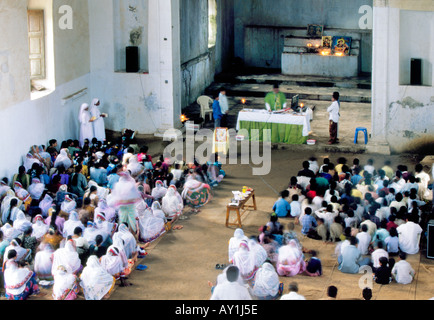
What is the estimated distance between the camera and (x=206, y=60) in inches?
1025

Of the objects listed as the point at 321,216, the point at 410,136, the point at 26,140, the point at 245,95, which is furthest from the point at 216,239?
the point at 245,95

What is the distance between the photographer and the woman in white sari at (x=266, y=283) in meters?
11.5

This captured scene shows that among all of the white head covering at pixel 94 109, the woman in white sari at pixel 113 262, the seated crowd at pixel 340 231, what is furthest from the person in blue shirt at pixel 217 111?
the woman in white sari at pixel 113 262

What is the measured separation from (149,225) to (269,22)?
18.0m

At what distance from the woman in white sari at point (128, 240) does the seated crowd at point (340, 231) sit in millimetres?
1596

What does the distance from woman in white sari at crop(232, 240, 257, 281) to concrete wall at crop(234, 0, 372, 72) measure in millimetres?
18812

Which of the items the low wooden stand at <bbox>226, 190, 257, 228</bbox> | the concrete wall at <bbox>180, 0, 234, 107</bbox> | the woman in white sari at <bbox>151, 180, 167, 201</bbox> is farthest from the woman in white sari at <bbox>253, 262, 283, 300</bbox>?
the concrete wall at <bbox>180, 0, 234, 107</bbox>

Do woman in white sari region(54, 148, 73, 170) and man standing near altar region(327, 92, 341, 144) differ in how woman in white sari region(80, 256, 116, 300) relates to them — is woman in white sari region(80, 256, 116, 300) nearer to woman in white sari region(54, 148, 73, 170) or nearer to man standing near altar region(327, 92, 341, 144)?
woman in white sari region(54, 148, 73, 170)

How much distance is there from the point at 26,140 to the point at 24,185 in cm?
173

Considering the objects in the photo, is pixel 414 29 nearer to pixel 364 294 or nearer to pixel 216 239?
pixel 216 239

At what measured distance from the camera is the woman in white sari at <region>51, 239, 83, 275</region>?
11.8 meters

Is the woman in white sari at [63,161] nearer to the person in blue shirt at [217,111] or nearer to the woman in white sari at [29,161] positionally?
the woman in white sari at [29,161]

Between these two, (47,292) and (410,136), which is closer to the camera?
(47,292)

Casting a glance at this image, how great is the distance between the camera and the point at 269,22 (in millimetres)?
30078
